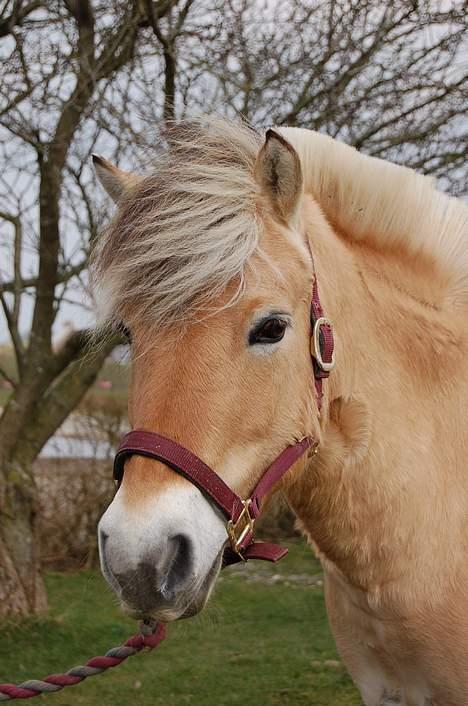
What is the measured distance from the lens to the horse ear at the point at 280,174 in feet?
6.66

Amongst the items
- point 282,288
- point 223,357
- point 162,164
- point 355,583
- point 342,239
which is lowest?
point 355,583

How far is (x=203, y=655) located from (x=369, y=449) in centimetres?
430

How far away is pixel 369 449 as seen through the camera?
2.23 meters

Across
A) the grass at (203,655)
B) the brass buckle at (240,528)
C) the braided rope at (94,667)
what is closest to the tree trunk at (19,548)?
the grass at (203,655)

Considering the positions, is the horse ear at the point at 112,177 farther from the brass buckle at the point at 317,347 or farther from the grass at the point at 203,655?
the grass at the point at 203,655

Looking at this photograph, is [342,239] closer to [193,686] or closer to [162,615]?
[162,615]

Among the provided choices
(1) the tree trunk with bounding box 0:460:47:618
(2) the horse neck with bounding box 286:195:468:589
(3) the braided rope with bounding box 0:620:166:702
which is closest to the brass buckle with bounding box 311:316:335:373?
(2) the horse neck with bounding box 286:195:468:589

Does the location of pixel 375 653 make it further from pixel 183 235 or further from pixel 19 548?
pixel 19 548

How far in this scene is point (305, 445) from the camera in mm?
2082

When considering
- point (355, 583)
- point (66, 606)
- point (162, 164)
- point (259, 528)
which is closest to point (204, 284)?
point (162, 164)

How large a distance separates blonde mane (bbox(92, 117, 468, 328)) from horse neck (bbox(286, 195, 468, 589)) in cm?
18

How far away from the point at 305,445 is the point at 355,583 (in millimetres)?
533

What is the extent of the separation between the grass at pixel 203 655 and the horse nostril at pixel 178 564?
8.41 feet

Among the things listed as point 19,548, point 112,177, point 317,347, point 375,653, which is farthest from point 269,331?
point 19,548
